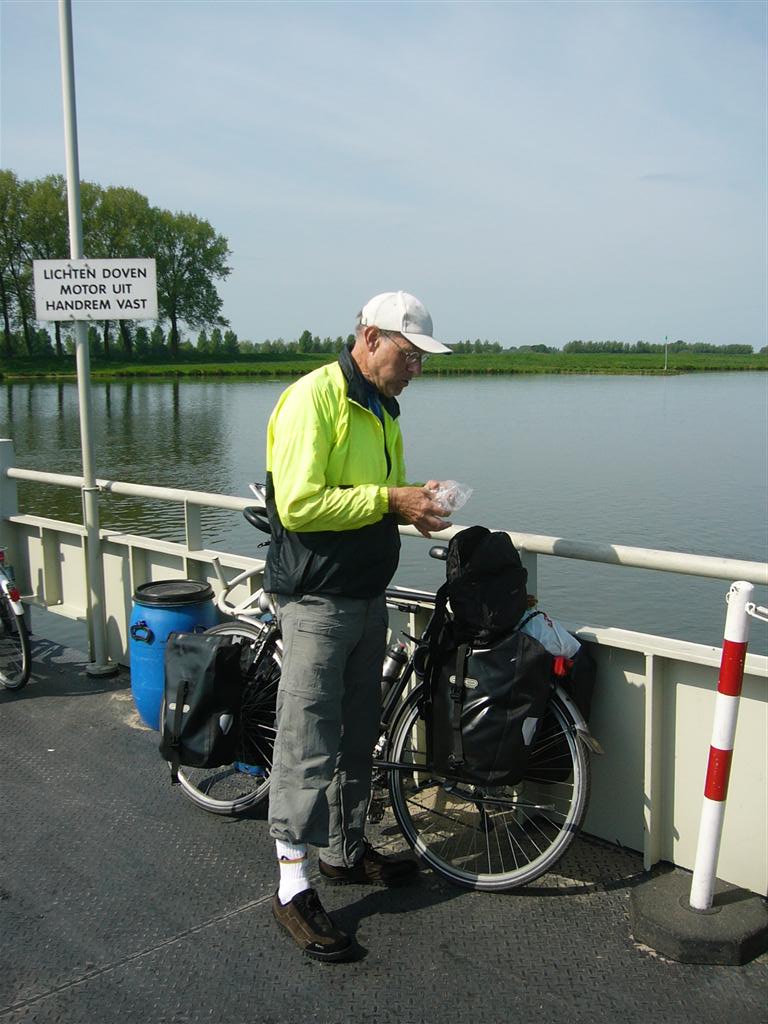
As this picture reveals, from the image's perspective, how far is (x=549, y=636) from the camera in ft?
10.9

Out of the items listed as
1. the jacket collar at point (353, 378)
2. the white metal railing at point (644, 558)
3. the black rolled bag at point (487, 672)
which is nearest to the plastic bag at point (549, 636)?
the black rolled bag at point (487, 672)

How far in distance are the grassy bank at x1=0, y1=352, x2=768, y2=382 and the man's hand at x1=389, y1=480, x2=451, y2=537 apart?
5610cm

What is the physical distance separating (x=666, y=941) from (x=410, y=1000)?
810 mm

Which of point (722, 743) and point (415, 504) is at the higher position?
point (415, 504)

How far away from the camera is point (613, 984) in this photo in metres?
2.84

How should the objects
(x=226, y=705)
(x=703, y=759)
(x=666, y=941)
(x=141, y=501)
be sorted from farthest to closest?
1. (x=141, y=501)
2. (x=226, y=705)
3. (x=703, y=759)
4. (x=666, y=941)

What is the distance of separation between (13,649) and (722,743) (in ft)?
13.2

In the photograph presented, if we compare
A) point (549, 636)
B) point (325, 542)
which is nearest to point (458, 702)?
point (549, 636)

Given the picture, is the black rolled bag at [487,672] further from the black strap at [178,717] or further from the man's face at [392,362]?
the black strap at [178,717]

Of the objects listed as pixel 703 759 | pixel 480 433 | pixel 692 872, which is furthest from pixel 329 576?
pixel 480 433

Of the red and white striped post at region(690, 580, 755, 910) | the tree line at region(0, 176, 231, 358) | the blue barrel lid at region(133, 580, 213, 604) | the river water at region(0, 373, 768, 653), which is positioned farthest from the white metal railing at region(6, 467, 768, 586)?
the tree line at region(0, 176, 231, 358)

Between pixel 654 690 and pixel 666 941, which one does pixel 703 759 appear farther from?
pixel 666 941

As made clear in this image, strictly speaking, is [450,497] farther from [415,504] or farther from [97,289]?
[97,289]

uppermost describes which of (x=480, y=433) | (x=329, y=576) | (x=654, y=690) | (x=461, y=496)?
(x=461, y=496)
